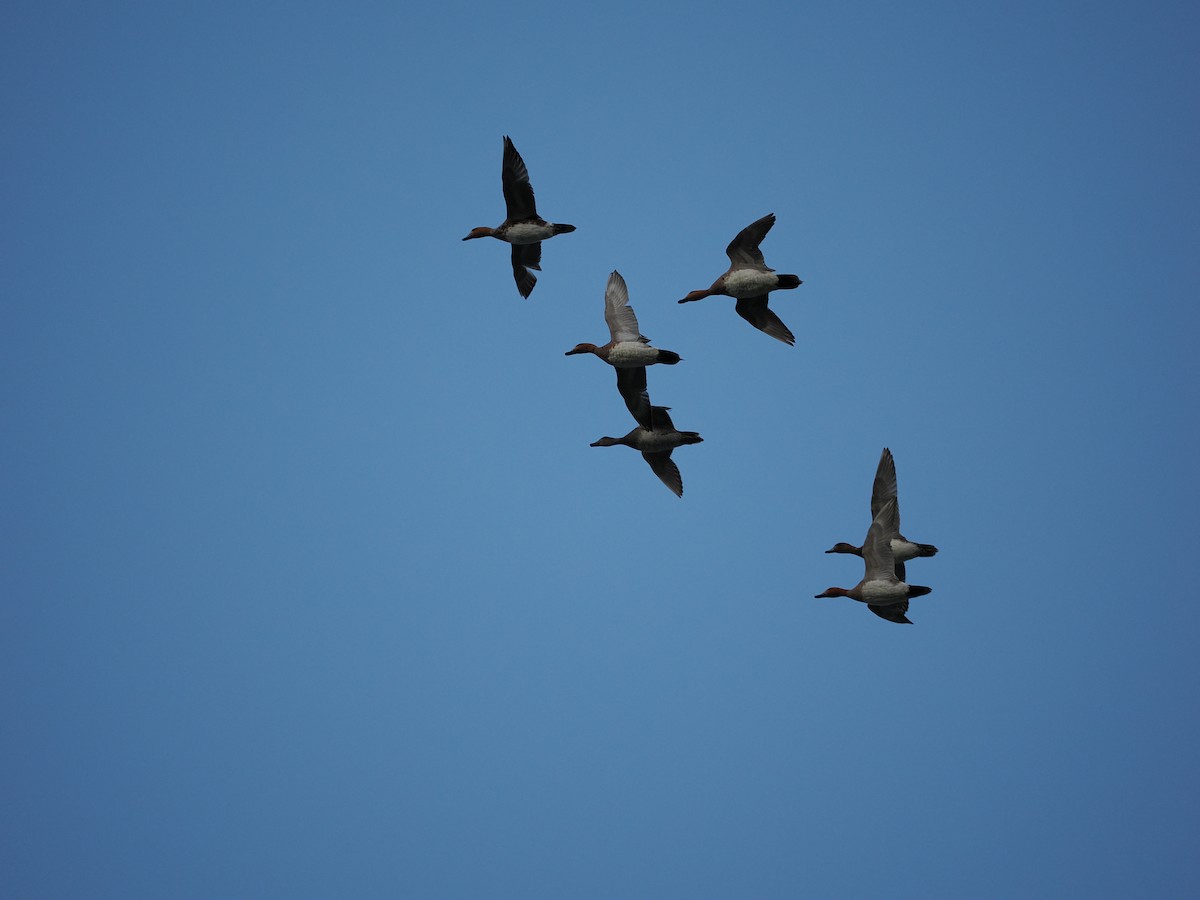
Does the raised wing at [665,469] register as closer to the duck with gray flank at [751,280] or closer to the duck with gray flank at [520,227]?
the duck with gray flank at [751,280]

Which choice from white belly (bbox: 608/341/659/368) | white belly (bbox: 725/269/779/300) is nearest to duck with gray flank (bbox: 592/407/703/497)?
white belly (bbox: 608/341/659/368)

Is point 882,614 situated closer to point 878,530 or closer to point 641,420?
point 878,530

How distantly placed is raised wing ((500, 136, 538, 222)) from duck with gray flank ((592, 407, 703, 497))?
328 inches

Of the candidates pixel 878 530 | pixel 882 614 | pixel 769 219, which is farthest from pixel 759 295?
pixel 882 614

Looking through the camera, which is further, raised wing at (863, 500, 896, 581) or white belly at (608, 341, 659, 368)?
white belly at (608, 341, 659, 368)

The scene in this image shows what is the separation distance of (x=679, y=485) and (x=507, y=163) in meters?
12.9

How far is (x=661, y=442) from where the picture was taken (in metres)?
34.1

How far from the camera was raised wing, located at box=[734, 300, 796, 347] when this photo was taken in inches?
1282

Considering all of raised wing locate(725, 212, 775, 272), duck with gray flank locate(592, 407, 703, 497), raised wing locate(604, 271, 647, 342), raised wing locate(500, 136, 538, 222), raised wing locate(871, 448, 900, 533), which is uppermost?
raised wing locate(500, 136, 538, 222)

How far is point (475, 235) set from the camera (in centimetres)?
3488

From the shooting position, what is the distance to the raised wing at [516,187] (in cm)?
3203

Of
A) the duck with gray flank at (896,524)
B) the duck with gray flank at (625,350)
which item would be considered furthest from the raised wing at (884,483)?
the duck with gray flank at (625,350)

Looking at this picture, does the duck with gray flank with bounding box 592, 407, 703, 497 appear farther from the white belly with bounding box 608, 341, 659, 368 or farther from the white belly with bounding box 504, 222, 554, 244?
the white belly with bounding box 504, 222, 554, 244

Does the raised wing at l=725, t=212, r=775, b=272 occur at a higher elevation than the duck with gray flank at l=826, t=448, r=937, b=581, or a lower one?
higher
